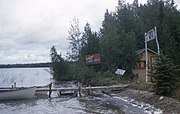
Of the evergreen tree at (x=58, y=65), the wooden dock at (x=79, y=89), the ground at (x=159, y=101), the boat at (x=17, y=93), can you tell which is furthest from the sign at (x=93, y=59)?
the ground at (x=159, y=101)

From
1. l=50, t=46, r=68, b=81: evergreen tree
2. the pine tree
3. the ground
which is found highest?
l=50, t=46, r=68, b=81: evergreen tree

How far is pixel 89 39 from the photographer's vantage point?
6306cm

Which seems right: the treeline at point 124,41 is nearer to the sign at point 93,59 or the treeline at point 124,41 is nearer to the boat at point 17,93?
the sign at point 93,59

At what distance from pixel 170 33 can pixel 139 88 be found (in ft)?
91.2

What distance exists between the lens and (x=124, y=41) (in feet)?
151

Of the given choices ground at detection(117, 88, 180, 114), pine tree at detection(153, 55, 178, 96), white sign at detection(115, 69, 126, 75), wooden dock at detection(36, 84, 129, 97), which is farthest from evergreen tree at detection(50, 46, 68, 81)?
pine tree at detection(153, 55, 178, 96)

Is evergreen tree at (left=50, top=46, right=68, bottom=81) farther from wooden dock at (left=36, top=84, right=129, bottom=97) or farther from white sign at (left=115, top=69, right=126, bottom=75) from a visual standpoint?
wooden dock at (left=36, top=84, right=129, bottom=97)

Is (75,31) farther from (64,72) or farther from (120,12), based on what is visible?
(120,12)

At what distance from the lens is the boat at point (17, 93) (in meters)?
33.6

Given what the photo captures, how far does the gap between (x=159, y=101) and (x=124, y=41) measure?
23.6 metres

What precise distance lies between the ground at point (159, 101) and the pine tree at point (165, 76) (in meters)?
0.76

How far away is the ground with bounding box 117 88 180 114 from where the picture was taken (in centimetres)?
2000

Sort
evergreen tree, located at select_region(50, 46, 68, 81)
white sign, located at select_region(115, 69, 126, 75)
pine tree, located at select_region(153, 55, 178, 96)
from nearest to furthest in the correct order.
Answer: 1. pine tree, located at select_region(153, 55, 178, 96)
2. white sign, located at select_region(115, 69, 126, 75)
3. evergreen tree, located at select_region(50, 46, 68, 81)

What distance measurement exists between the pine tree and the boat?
15.8 metres
